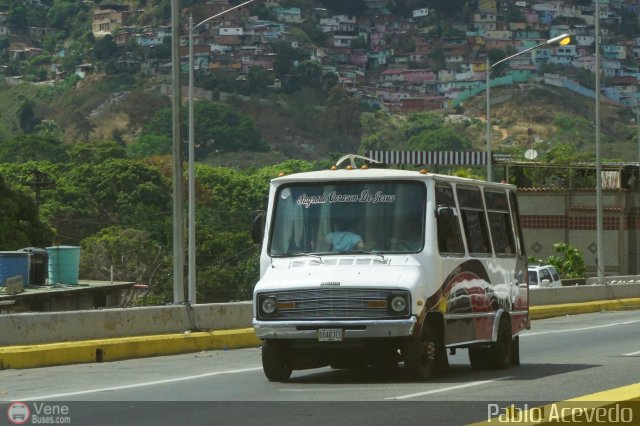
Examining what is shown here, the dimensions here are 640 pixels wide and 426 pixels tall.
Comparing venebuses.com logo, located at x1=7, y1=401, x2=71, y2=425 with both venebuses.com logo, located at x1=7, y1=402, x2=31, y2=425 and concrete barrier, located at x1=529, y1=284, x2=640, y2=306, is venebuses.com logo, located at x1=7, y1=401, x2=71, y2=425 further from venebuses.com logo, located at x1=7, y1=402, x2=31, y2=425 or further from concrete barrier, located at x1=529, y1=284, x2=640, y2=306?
concrete barrier, located at x1=529, y1=284, x2=640, y2=306

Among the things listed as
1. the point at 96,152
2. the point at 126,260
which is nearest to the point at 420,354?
the point at 126,260

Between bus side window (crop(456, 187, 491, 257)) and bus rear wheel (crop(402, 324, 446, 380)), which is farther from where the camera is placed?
bus side window (crop(456, 187, 491, 257))

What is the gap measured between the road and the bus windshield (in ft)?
5.07

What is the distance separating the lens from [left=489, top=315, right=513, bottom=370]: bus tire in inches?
727

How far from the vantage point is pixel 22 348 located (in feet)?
63.1

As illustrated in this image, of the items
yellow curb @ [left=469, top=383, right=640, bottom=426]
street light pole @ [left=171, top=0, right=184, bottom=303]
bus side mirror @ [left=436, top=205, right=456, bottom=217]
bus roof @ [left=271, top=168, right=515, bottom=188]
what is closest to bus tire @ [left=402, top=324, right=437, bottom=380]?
bus side mirror @ [left=436, top=205, right=456, bottom=217]

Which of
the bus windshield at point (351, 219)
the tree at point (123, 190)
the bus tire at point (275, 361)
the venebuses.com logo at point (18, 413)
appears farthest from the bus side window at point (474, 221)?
the tree at point (123, 190)

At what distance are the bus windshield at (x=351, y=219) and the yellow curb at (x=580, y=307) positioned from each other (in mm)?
19494

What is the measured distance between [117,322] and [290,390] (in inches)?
255

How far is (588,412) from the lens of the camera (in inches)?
349

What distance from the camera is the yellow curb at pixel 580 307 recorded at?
3661 centimetres

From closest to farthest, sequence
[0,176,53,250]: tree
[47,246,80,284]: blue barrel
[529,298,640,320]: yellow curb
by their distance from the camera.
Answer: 1. [529,298,640,320]: yellow curb
2. [47,246,80,284]: blue barrel
3. [0,176,53,250]: tree

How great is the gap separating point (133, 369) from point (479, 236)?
15.8ft

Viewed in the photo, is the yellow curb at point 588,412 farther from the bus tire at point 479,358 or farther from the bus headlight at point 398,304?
the bus tire at point 479,358
